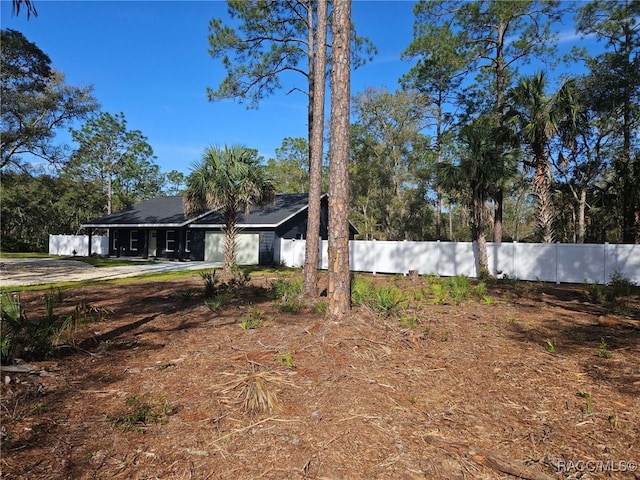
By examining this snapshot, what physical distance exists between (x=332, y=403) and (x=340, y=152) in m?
3.81

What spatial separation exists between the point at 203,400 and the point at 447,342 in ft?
10.5

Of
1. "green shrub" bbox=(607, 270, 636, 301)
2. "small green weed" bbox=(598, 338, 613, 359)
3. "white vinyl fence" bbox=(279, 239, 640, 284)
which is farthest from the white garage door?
"small green weed" bbox=(598, 338, 613, 359)

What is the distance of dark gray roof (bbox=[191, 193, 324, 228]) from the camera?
2161 centimetres

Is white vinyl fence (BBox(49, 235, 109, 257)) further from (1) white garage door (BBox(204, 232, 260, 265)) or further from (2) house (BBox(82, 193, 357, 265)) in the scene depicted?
(1) white garage door (BBox(204, 232, 260, 265))

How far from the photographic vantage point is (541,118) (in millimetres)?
14172

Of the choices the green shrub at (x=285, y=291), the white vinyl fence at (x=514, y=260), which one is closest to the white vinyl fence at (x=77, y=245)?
the white vinyl fence at (x=514, y=260)

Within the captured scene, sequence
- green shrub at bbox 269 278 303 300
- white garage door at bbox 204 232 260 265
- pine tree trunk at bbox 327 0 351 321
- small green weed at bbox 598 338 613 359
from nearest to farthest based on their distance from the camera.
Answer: small green weed at bbox 598 338 613 359
pine tree trunk at bbox 327 0 351 321
green shrub at bbox 269 278 303 300
white garage door at bbox 204 232 260 265

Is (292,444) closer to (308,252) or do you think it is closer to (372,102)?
(308,252)

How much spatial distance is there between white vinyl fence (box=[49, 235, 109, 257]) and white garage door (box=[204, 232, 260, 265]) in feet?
33.8

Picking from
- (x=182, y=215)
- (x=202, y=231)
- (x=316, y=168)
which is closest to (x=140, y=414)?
(x=316, y=168)

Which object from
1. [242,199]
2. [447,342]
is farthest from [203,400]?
[242,199]

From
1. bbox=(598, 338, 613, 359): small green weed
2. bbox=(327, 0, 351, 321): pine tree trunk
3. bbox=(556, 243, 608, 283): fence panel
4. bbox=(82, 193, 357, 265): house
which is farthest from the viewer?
bbox=(82, 193, 357, 265): house

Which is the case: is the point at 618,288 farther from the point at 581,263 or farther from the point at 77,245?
the point at 77,245

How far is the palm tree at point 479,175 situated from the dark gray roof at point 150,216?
14951 mm
